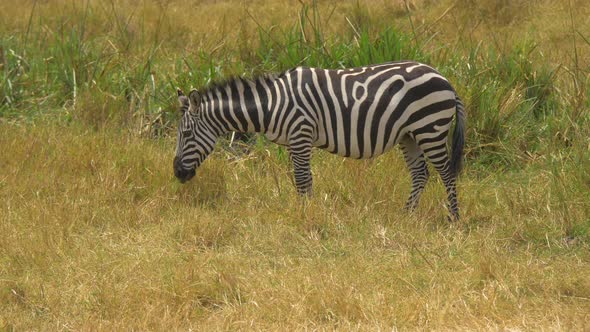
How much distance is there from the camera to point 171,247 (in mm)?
6270

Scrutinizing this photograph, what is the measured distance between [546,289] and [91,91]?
543 centimetres

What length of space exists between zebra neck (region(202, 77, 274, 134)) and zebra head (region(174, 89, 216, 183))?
0.22ft

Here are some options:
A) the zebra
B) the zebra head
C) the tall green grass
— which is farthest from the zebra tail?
the zebra head

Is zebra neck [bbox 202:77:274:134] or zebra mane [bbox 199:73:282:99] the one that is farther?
zebra mane [bbox 199:73:282:99]

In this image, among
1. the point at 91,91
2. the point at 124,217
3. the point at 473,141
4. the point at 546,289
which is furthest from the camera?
the point at 91,91

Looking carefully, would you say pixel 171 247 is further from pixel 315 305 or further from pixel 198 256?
pixel 315 305

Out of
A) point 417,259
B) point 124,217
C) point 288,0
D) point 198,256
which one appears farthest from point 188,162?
point 288,0

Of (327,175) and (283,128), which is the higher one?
(283,128)

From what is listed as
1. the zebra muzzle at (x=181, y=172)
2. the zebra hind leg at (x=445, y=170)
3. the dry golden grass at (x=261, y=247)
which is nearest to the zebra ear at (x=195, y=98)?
the zebra muzzle at (x=181, y=172)

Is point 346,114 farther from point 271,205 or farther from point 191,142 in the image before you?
point 191,142

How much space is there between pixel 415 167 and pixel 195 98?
1.72 m

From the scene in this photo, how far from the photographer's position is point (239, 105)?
714 centimetres

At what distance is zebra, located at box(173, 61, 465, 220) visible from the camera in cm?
684

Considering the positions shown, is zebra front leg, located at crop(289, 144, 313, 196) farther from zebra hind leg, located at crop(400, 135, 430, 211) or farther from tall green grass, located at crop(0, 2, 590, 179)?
→ tall green grass, located at crop(0, 2, 590, 179)
